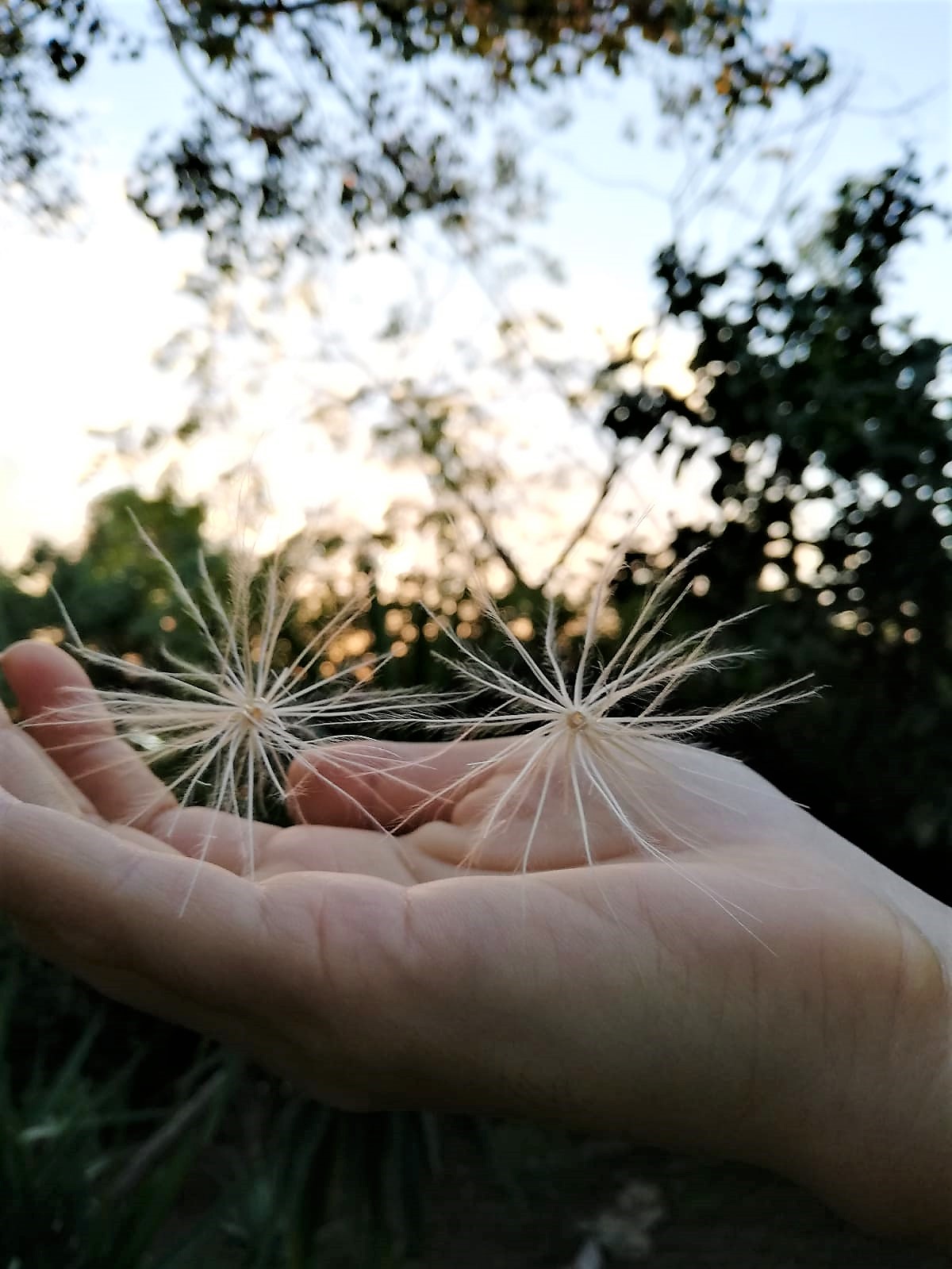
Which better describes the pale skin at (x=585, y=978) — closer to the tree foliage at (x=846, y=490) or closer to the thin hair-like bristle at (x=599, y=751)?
the thin hair-like bristle at (x=599, y=751)

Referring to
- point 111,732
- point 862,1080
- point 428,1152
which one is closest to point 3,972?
point 428,1152

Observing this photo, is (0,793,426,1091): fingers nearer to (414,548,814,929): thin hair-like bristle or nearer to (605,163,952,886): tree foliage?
(414,548,814,929): thin hair-like bristle

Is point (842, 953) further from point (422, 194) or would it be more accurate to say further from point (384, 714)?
point (422, 194)

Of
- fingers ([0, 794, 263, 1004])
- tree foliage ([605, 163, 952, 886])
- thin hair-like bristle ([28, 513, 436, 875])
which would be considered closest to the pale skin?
fingers ([0, 794, 263, 1004])

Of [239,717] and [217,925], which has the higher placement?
[239,717]

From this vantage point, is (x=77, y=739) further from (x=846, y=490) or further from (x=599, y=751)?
(x=846, y=490)

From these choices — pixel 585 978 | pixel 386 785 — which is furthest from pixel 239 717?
pixel 585 978

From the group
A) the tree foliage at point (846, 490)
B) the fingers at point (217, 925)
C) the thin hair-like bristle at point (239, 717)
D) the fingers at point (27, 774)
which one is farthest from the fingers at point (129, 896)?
the tree foliage at point (846, 490)
